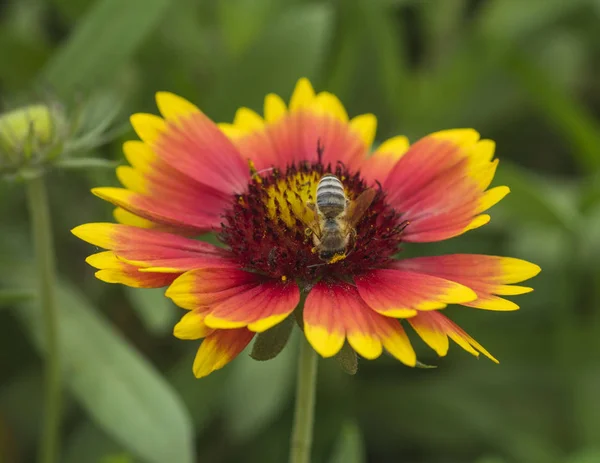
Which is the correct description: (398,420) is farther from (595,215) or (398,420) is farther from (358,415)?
(595,215)

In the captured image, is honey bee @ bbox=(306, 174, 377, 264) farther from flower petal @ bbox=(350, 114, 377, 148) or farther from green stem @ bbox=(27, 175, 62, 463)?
green stem @ bbox=(27, 175, 62, 463)

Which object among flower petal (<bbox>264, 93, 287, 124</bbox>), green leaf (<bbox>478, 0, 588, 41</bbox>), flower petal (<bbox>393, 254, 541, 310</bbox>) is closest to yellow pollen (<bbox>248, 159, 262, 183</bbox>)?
flower petal (<bbox>264, 93, 287, 124</bbox>)

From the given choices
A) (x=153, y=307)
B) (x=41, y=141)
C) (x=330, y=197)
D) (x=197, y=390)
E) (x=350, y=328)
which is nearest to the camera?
(x=350, y=328)

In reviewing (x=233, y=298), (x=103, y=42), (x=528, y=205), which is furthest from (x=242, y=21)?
(x=233, y=298)

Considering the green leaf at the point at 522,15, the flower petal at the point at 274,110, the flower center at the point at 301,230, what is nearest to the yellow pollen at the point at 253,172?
the flower center at the point at 301,230

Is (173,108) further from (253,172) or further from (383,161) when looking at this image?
(383,161)

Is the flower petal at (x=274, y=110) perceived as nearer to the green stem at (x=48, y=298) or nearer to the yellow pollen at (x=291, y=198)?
the yellow pollen at (x=291, y=198)
